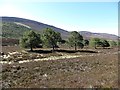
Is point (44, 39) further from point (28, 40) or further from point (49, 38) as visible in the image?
point (28, 40)

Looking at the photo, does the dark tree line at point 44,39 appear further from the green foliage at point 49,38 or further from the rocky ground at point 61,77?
the rocky ground at point 61,77

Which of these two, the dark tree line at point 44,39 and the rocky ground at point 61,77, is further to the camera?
the dark tree line at point 44,39

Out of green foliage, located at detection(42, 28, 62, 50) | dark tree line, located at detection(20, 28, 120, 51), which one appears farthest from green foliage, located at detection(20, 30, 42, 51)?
green foliage, located at detection(42, 28, 62, 50)

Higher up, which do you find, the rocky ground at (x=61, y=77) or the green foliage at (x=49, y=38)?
the green foliage at (x=49, y=38)

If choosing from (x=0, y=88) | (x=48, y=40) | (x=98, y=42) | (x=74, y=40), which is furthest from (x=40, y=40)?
(x=0, y=88)

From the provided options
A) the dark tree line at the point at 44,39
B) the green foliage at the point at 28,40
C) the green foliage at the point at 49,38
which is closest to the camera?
the green foliage at the point at 28,40

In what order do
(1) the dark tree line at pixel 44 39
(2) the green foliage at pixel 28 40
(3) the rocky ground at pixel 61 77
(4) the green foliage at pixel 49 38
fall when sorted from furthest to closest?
(4) the green foliage at pixel 49 38 < (1) the dark tree line at pixel 44 39 < (2) the green foliage at pixel 28 40 < (3) the rocky ground at pixel 61 77

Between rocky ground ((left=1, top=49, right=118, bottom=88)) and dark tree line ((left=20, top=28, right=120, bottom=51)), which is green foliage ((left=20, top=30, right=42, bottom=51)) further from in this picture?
rocky ground ((left=1, top=49, right=118, bottom=88))

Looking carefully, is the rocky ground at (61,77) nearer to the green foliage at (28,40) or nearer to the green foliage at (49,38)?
the green foliage at (28,40)

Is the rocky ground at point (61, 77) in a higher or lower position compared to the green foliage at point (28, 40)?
lower

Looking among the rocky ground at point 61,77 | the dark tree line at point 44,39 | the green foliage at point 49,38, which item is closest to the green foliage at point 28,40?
the dark tree line at point 44,39

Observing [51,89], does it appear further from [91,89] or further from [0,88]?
[0,88]

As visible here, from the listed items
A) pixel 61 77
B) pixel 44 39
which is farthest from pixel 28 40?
pixel 61 77

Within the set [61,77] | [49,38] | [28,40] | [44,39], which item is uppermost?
[49,38]
